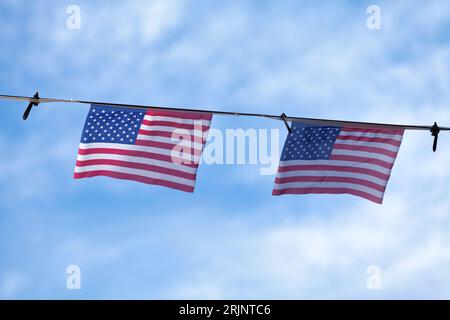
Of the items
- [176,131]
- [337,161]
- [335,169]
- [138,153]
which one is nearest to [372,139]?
[337,161]

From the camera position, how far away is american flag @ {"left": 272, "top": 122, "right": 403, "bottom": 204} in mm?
23297

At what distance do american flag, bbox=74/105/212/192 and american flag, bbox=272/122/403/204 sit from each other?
88.7 inches

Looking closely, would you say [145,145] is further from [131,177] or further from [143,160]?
[131,177]

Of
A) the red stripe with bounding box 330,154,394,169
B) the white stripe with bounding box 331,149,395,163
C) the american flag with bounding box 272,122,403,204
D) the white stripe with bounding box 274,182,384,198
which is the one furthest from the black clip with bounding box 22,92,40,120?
the white stripe with bounding box 331,149,395,163

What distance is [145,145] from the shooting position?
23.2m

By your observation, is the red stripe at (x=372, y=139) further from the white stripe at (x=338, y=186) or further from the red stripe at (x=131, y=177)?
the red stripe at (x=131, y=177)

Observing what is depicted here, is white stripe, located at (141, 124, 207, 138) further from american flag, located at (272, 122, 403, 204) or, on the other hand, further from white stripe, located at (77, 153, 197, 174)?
american flag, located at (272, 122, 403, 204)

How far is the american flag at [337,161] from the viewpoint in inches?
917

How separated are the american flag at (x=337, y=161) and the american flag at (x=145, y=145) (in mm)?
2252

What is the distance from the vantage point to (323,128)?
23.4 m

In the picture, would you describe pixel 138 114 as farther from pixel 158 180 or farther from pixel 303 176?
pixel 303 176

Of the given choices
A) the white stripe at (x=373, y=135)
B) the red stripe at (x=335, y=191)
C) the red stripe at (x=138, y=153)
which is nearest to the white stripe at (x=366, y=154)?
the white stripe at (x=373, y=135)

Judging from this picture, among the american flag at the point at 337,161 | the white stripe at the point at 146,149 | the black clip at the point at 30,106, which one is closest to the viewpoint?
the black clip at the point at 30,106
